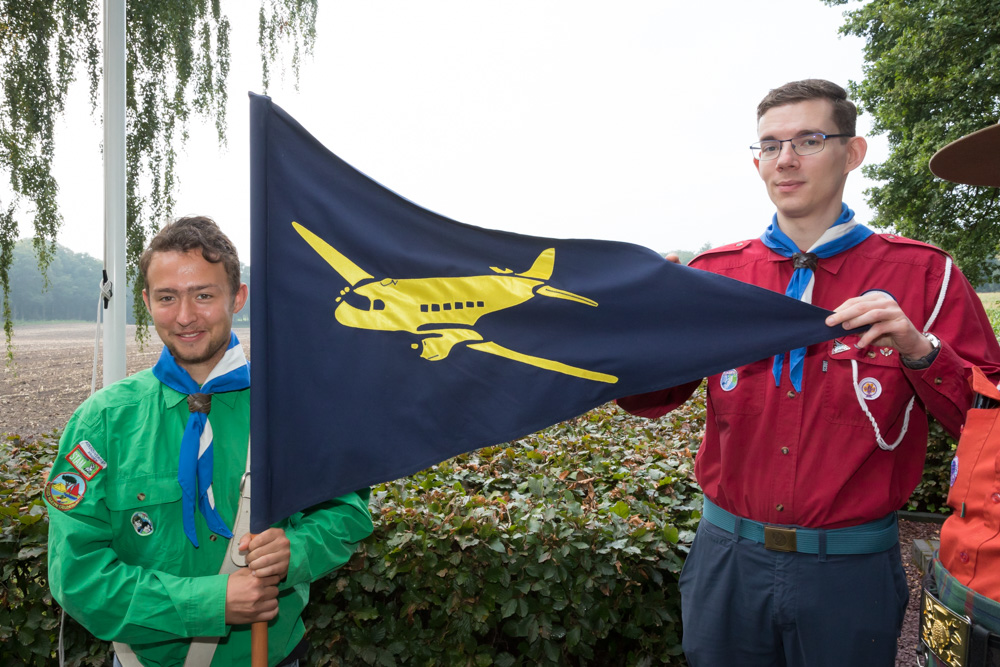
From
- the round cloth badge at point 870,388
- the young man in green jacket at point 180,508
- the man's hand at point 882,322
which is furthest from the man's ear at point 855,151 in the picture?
the young man in green jacket at point 180,508

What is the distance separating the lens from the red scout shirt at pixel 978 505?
1712 mm

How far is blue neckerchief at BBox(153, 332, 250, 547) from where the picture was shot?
73.1 inches

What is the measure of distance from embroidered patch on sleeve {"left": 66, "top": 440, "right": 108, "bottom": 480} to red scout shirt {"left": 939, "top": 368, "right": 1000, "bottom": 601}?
237 centimetres

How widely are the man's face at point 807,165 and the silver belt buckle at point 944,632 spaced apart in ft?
3.94

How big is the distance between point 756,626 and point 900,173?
2303 centimetres

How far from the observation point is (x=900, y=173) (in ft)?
68.1

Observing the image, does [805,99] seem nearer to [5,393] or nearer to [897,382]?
[897,382]

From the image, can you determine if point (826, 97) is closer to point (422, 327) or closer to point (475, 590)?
point (422, 327)

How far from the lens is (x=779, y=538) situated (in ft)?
6.55

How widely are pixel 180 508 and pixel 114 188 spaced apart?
2.38 m

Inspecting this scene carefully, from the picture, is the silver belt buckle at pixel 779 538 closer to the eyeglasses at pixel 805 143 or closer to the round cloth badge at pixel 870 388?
the round cloth badge at pixel 870 388

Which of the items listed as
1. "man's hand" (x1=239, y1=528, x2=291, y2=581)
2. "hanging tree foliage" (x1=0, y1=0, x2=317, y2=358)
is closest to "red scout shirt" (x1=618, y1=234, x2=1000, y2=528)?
"man's hand" (x1=239, y1=528, x2=291, y2=581)

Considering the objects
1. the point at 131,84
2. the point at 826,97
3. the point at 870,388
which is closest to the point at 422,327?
the point at 870,388

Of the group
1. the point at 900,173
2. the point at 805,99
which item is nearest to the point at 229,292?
the point at 805,99
